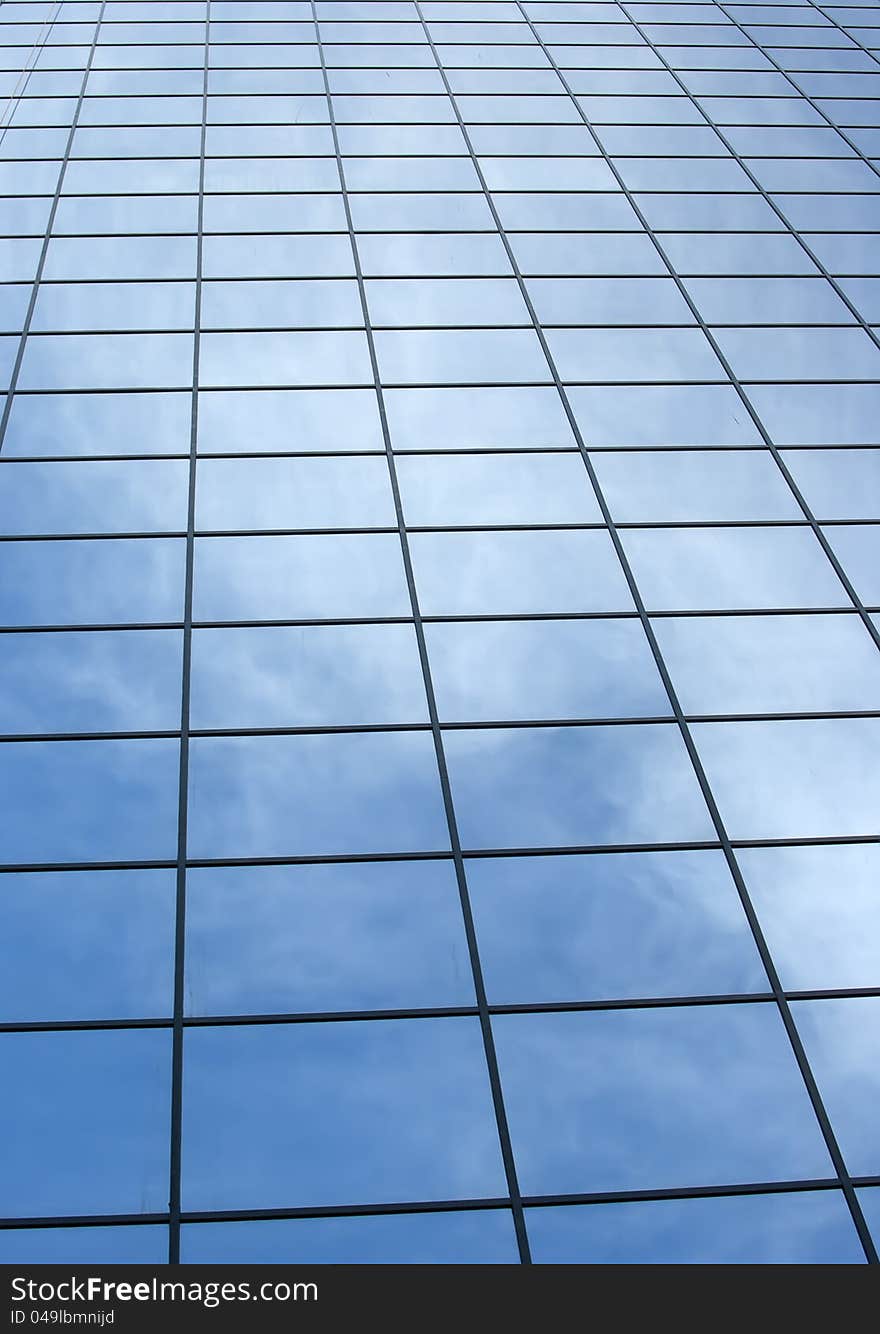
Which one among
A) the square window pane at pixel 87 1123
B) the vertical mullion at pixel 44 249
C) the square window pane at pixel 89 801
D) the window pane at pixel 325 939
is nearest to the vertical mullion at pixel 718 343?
the window pane at pixel 325 939

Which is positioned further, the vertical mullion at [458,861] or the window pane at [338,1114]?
the vertical mullion at [458,861]

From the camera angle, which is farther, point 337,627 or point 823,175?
point 823,175

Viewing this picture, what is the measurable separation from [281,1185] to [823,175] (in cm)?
2331

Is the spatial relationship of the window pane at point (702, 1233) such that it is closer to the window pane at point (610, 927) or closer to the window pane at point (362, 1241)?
the window pane at point (362, 1241)

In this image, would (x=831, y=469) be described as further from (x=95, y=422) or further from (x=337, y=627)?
(x=95, y=422)

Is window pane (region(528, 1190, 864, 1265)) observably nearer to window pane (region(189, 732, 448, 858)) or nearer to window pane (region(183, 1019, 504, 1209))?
window pane (region(183, 1019, 504, 1209))

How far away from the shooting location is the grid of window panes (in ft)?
40.4

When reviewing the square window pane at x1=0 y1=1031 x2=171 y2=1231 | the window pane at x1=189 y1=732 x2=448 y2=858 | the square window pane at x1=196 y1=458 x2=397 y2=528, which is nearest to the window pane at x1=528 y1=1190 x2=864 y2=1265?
the square window pane at x1=0 y1=1031 x2=171 y2=1231

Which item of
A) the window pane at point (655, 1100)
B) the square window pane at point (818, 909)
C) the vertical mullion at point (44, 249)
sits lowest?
the window pane at point (655, 1100)

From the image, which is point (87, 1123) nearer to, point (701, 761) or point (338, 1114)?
point (338, 1114)

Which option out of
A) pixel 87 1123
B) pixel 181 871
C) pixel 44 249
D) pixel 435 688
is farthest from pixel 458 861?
pixel 44 249

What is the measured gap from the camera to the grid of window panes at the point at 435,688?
12.3 meters

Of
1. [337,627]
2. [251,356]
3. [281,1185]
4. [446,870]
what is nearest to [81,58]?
[251,356]

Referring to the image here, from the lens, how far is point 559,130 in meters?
28.4
